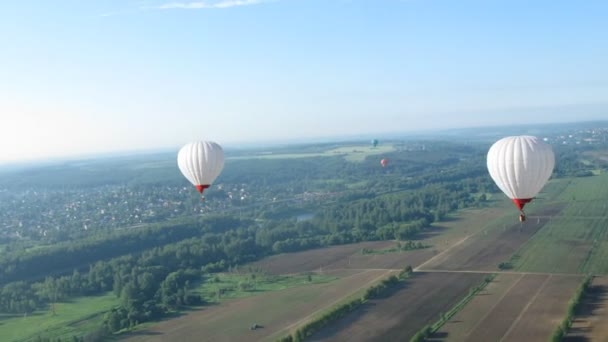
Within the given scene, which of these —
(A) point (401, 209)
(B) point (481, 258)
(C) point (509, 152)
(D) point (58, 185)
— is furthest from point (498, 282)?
(D) point (58, 185)

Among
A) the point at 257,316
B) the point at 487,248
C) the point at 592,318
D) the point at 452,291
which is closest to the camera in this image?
the point at 592,318

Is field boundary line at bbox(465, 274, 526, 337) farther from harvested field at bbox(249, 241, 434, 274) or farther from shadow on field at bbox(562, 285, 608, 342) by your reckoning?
harvested field at bbox(249, 241, 434, 274)

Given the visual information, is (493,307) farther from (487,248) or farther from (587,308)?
(487,248)

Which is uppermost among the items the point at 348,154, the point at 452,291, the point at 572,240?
the point at 348,154

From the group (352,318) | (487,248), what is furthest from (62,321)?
(487,248)

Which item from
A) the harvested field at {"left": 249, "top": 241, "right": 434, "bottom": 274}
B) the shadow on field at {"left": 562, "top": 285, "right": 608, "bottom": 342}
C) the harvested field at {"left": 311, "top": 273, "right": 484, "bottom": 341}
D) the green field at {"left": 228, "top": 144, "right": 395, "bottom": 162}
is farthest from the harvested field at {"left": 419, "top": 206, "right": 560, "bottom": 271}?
the green field at {"left": 228, "top": 144, "right": 395, "bottom": 162}

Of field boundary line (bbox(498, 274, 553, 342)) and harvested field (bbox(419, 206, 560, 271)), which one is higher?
harvested field (bbox(419, 206, 560, 271))
